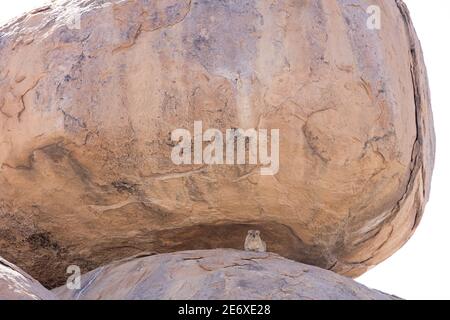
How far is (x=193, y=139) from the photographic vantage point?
4.50 metres

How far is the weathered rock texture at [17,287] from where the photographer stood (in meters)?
4.05

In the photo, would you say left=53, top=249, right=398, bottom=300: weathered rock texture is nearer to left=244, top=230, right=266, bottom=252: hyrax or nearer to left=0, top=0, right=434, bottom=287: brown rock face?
left=244, top=230, right=266, bottom=252: hyrax

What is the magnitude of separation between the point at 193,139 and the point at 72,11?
74cm

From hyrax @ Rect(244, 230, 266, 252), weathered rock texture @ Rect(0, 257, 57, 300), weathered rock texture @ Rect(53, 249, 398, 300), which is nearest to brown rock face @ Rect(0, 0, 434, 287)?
hyrax @ Rect(244, 230, 266, 252)

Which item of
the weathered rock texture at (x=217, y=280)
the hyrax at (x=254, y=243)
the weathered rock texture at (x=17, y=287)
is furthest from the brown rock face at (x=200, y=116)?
the weathered rock texture at (x=17, y=287)

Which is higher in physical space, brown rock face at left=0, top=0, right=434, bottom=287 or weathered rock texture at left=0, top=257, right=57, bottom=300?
brown rock face at left=0, top=0, right=434, bottom=287

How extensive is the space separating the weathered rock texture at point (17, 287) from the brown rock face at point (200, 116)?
54 cm

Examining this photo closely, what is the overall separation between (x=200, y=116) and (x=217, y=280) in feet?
1.98

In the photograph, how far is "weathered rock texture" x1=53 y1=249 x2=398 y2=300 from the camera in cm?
426

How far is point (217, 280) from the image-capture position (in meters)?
4.32

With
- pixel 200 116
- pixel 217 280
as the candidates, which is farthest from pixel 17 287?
pixel 200 116

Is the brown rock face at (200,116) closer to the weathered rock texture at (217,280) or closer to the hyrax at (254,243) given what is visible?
the hyrax at (254,243)

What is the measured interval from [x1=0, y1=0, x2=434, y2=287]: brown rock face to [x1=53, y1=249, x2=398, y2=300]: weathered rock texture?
0.22 metres
